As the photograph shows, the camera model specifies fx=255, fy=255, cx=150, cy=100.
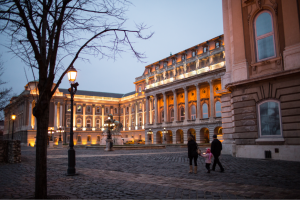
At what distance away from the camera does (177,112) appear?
63.4 meters

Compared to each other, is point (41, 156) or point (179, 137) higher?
point (41, 156)

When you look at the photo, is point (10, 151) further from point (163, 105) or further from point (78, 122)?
point (78, 122)

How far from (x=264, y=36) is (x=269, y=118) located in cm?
494

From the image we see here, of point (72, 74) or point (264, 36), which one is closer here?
point (72, 74)

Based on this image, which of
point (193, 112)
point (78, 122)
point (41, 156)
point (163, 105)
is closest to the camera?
point (41, 156)

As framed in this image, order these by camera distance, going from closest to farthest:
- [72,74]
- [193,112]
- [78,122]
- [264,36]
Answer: [72,74] → [264,36] → [193,112] → [78,122]

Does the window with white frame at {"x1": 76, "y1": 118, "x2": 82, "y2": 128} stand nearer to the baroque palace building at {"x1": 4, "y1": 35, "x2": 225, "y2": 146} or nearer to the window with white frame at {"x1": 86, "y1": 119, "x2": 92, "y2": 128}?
the baroque palace building at {"x1": 4, "y1": 35, "x2": 225, "y2": 146}

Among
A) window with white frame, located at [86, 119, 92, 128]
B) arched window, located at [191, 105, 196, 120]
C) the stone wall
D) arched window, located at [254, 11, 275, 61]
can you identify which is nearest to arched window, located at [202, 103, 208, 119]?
arched window, located at [191, 105, 196, 120]

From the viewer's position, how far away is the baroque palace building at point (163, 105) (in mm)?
54594

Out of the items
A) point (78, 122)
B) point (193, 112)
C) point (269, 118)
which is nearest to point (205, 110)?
point (193, 112)

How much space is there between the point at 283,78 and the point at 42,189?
13.0m

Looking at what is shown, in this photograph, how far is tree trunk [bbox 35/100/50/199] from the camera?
225 inches

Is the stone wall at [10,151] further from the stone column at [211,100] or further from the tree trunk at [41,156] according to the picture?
the stone column at [211,100]

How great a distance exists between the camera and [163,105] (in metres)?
68.3
